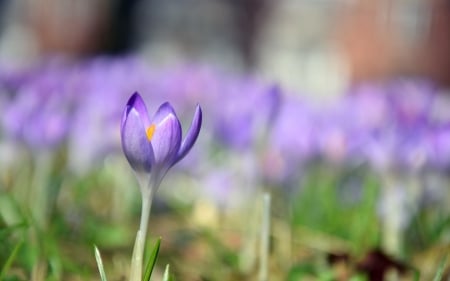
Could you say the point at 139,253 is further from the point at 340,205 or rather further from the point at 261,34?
the point at 261,34

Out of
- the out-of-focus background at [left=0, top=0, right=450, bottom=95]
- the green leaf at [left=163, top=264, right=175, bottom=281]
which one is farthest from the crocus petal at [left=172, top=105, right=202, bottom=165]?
the out-of-focus background at [left=0, top=0, right=450, bottom=95]

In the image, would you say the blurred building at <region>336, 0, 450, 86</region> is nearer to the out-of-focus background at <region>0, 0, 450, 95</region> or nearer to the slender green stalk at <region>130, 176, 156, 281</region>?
the out-of-focus background at <region>0, 0, 450, 95</region>

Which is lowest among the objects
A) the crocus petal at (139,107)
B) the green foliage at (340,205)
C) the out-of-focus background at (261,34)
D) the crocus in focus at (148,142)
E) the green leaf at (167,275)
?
the out-of-focus background at (261,34)

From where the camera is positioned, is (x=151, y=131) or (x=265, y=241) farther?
(x=265, y=241)

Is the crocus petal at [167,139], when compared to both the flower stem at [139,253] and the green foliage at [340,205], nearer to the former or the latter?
the flower stem at [139,253]

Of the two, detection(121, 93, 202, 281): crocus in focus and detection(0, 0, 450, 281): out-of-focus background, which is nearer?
detection(121, 93, 202, 281): crocus in focus

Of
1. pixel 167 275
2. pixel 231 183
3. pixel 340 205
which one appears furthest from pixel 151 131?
pixel 340 205

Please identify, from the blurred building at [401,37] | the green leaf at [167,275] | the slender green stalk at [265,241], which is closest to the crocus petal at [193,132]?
Answer: the green leaf at [167,275]

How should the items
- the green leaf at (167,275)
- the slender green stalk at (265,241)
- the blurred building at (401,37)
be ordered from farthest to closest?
the blurred building at (401,37), the slender green stalk at (265,241), the green leaf at (167,275)
